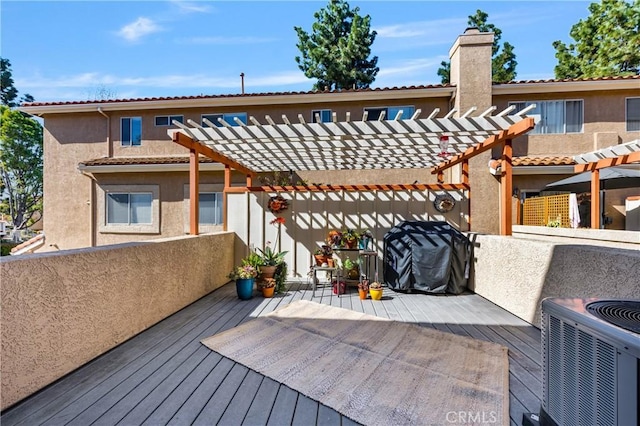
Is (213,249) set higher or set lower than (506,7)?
lower

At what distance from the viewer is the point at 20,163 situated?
53.6ft

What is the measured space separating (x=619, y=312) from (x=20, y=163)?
23.1 metres

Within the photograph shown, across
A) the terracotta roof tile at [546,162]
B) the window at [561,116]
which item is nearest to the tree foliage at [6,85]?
the terracotta roof tile at [546,162]

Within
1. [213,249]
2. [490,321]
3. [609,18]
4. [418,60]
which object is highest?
[609,18]

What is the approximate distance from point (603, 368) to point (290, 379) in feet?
6.51

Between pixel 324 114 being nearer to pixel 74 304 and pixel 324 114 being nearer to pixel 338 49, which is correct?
pixel 74 304

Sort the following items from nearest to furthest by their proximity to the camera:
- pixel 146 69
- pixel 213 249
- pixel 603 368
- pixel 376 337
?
pixel 603 368 < pixel 376 337 < pixel 213 249 < pixel 146 69

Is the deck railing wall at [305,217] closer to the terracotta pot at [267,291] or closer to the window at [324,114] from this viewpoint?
the terracotta pot at [267,291]

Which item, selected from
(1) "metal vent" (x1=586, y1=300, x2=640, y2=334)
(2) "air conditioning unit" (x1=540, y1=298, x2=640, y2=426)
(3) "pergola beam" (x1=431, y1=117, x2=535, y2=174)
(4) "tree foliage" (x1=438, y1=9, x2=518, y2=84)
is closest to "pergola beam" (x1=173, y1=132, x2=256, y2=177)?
(3) "pergola beam" (x1=431, y1=117, x2=535, y2=174)

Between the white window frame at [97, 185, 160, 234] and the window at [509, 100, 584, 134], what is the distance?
1140cm

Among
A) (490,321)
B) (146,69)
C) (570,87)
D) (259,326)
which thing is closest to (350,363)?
(259,326)

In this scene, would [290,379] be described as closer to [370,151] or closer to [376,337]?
[376,337]

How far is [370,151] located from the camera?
627 centimetres

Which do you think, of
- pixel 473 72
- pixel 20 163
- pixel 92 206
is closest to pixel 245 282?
pixel 92 206
